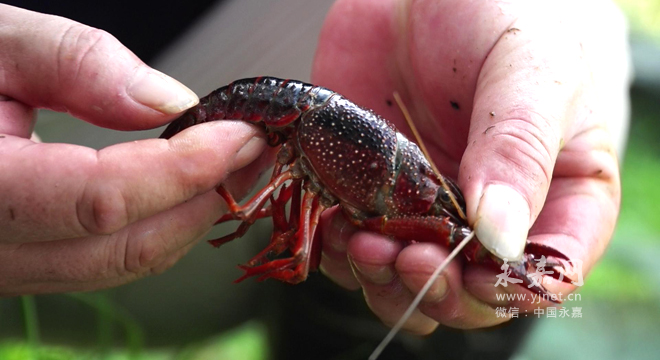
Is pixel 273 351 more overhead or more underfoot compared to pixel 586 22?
more underfoot

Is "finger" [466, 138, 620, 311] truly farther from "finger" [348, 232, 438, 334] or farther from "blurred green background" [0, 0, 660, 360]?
"blurred green background" [0, 0, 660, 360]

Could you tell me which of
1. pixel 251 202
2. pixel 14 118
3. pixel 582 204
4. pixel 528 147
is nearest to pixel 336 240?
pixel 251 202

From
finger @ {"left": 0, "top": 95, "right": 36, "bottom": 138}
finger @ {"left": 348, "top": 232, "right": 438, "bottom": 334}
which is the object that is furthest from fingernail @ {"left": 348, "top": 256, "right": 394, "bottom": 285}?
finger @ {"left": 0, "top": 95, "right": 36, "bottom": 138}

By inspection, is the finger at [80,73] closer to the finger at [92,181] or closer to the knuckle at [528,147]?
the finger at [92,181]

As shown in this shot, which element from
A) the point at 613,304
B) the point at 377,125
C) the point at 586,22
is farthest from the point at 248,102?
the point at 613,304

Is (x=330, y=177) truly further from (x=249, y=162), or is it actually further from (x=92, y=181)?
(x=92, y=181)

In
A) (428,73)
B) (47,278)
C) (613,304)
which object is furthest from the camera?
(613,304)

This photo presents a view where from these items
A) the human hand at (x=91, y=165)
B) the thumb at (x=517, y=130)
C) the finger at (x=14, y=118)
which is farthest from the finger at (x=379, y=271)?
the finger at (x=14, y=118)

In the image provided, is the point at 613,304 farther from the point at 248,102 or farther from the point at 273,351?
the point at 248,102
